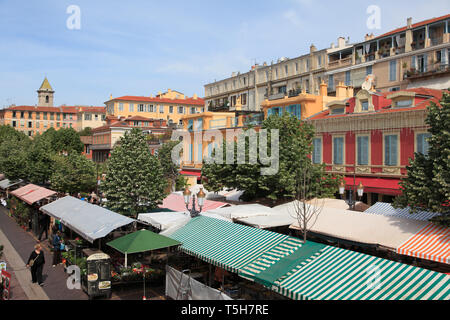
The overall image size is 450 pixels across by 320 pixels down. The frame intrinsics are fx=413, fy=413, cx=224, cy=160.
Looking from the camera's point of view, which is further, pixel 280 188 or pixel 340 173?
pixel 340 173

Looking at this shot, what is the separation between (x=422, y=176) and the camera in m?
14.1

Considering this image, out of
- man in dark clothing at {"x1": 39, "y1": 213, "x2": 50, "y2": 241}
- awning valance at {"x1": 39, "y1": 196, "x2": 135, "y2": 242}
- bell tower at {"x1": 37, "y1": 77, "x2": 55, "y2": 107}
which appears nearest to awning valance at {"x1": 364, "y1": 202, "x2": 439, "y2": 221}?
awning valance at {"x1": 39, "y1": 196, "x2": 135, "y2": 242}

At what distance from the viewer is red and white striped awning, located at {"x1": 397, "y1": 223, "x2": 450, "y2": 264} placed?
1181cm

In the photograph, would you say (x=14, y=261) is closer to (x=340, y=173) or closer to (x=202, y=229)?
(x=202, y=229)

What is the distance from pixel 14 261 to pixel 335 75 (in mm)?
39329

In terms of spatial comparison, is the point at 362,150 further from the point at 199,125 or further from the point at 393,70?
the point at 393,70

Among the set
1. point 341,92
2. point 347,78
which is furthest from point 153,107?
point 341,92

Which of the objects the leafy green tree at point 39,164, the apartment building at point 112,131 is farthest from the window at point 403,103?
the apartment building at point 112,131

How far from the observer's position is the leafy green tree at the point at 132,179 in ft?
63.4

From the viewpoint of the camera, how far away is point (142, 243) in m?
12.4

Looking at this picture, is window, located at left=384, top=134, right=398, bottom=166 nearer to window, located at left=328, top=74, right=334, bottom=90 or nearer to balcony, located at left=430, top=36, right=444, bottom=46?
balcony, located at left=430, top=36, right=444, bottom=46

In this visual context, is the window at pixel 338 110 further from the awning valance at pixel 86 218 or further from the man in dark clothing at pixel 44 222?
the man in dark clothing at pixel 44 222
